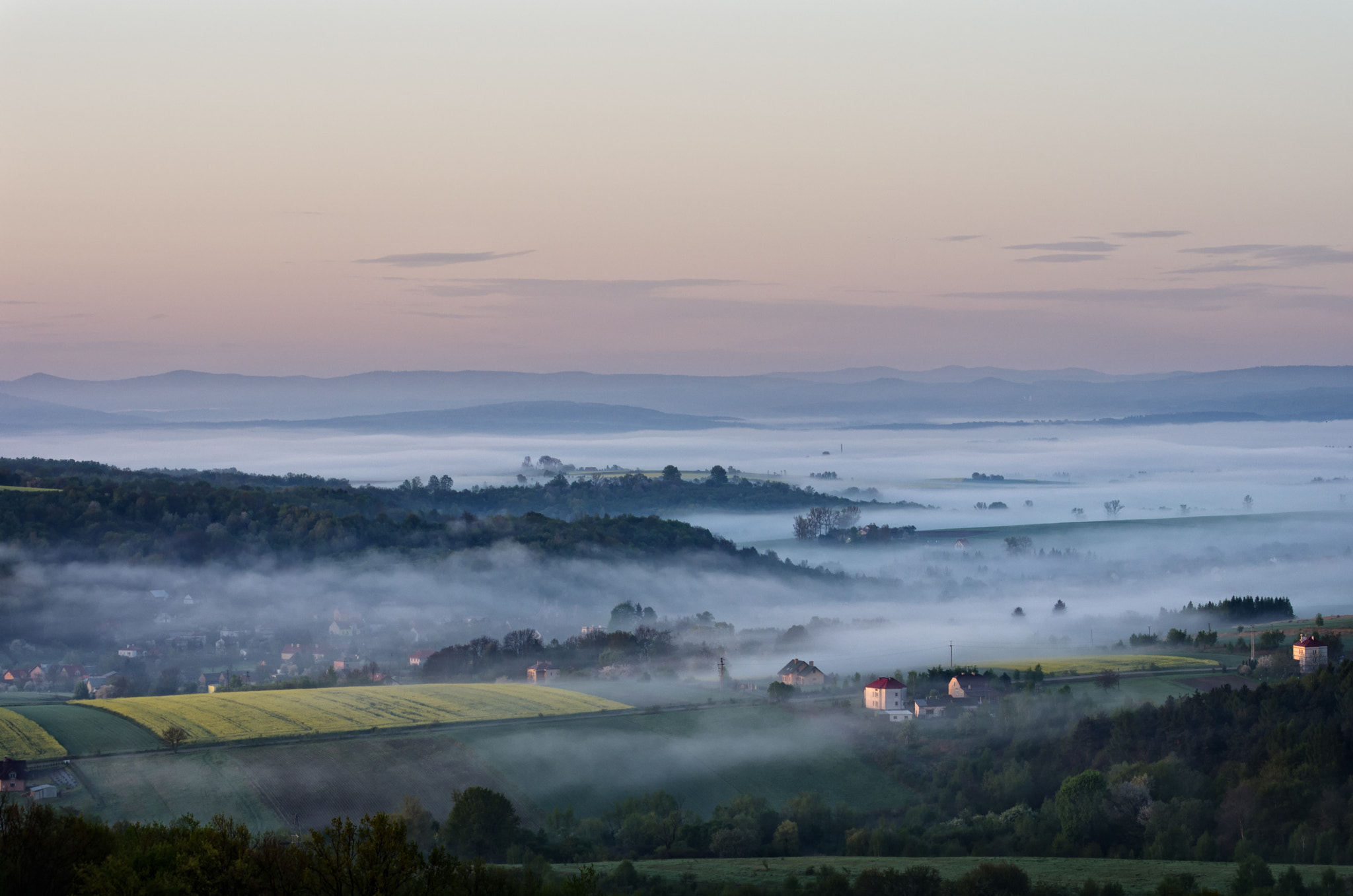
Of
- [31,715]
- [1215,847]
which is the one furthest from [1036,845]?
[31,715]

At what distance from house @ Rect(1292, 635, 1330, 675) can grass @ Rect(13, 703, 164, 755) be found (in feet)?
140

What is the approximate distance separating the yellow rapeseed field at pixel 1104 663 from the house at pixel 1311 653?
3.75m

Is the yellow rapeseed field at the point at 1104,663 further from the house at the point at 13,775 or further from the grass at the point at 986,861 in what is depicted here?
the house at the point at 13,775

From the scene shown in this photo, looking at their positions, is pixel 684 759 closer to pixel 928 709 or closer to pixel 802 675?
pixel 928 709

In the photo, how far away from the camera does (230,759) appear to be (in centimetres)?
4328

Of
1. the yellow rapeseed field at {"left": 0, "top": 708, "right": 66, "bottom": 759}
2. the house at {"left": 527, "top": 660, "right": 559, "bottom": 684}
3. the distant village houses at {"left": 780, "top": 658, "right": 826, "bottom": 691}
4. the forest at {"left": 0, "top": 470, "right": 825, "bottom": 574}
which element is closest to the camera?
the yellow rapeseed field at {"left": 0, "top": 708, "right": 66, "bottom": 759}

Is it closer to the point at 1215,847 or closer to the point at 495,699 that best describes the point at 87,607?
the point at 495,699

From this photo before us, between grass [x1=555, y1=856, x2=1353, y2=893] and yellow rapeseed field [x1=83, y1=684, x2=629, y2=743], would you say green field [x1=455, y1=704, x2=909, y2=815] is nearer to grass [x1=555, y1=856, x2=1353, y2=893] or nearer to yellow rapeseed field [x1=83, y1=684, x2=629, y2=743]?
yellow rapeseed field [x1=83, y1=684, x2=629, y2=743]

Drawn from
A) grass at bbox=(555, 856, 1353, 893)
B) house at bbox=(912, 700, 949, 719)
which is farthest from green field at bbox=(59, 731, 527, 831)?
house at bbox=(912, 700, 949, 719)

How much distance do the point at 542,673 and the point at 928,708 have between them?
21.7 m

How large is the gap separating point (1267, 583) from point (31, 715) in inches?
3432

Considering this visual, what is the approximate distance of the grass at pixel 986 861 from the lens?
31.9 m

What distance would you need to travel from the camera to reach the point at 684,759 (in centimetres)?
4712

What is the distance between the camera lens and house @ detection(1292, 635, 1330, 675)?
184 feet
